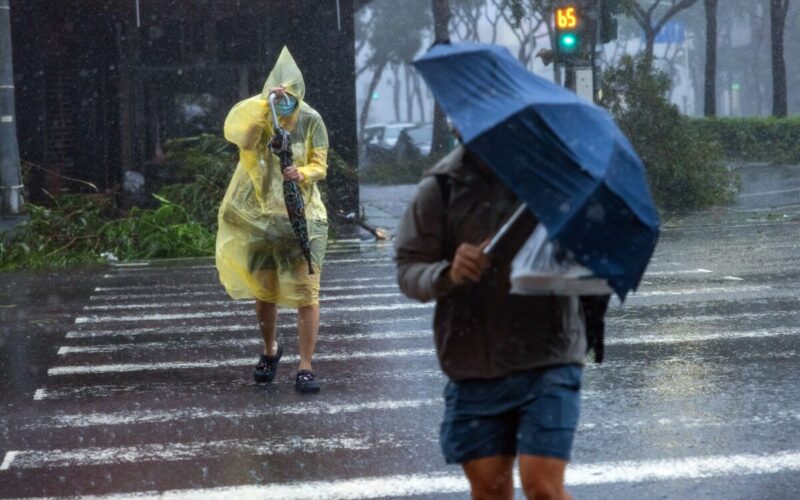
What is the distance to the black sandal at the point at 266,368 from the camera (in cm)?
789

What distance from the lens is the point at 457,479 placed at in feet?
18.5

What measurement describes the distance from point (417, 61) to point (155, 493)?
262 cm

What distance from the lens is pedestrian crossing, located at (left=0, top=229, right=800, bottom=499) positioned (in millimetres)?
5742

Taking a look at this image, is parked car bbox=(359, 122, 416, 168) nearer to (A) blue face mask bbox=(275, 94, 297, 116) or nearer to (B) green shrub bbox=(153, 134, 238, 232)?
(B) green shrub bbox=(153, 134, 238, 232)

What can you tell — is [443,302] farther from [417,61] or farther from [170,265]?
[170,265]

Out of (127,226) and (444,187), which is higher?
(444,187)

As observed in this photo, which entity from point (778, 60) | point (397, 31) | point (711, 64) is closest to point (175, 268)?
point (778, 60)

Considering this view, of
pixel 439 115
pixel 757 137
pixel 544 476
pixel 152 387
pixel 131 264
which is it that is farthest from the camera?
pixel 439 115

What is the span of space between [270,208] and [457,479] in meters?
2.56

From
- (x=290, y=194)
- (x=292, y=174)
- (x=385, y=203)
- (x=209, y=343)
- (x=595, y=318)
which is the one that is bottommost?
(x=385, y=203)

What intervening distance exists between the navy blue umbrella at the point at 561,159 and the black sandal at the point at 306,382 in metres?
4.04

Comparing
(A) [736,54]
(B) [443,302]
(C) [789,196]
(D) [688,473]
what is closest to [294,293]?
(D) [688,473]

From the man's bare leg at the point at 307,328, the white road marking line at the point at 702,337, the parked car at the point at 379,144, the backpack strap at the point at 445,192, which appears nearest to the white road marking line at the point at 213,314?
the white road marking line at the point at 702,337

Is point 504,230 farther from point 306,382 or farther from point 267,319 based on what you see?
point 267,319
